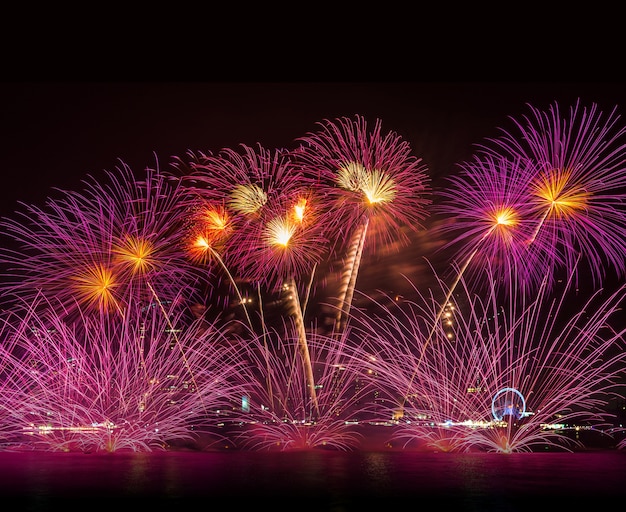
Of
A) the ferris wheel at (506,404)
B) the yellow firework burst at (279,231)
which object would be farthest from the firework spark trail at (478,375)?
the yellow firework burst at (279,231)

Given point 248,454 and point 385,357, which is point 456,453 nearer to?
point 385,357

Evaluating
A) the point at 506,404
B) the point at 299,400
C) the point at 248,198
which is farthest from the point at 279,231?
the point at 506,404

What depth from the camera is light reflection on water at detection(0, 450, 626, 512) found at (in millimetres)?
14406

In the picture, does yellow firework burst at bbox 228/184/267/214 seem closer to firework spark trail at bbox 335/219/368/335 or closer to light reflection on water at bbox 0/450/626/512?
firework spark trail at bbox 335/219/368/335

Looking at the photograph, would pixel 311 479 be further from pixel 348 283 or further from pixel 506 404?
pixel 348 283

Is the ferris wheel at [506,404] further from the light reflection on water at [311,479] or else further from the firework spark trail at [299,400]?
the firework spark trail at [299,400]

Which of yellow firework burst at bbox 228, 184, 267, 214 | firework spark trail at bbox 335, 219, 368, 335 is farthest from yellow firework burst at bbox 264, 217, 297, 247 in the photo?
firework spark trail at bbox 335, 219, 368, 335

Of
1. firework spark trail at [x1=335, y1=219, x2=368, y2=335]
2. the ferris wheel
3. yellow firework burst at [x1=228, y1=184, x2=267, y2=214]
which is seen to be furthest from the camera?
Result: firework spark trail at [x1=335, y1=219, x2=368, y2=335]

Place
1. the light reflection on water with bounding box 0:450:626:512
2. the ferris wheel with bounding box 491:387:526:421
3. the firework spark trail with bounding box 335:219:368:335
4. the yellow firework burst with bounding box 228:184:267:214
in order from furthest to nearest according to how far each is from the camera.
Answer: the firework spark trail with bounding box 335:219:368:335, the yellow firework burst with bounding box 228:184:267:214, the ferris wheel with bounding box 491:387:526:421, the light reflection on water with bounding box 0:450:626:512

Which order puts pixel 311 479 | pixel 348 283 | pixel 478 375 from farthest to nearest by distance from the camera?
1. pixel 348 283
2. pixel 478 375
3. pixel 311 479

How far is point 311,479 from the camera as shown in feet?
57.3

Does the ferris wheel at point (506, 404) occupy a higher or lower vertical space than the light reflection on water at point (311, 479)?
higher

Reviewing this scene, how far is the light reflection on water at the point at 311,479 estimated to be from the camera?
14.4 m

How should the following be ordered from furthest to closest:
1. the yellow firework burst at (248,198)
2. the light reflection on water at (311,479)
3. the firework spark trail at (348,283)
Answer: the firework spark trail at (348,283) → the yellow firework burst at (248,198) → the light reflection on water at (311,479)
